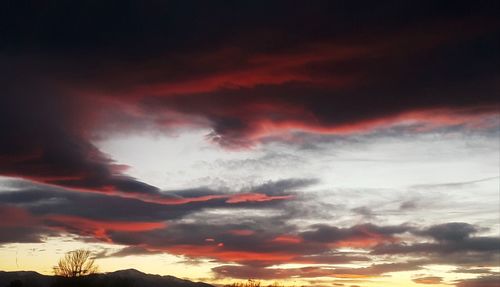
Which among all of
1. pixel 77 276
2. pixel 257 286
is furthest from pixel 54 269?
pixel 257 286

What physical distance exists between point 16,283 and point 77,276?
10.1 m

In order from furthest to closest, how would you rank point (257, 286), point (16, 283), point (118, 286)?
1. point (257, 286)
2. point (118, 286)
3. point (16, 283)

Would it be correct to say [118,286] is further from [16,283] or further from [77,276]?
[16,283]

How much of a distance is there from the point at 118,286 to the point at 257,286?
26809 millimetres

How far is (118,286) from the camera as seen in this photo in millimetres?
92188

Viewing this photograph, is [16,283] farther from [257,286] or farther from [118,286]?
[257,286]

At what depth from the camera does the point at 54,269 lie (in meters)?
97.2

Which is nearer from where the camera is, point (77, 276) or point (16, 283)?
point (16, 283)

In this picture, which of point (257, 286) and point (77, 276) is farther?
point (257, 286)

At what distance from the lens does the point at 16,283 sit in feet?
282

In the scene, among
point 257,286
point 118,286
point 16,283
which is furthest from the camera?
point 257,286

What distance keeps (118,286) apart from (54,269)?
39.3ft

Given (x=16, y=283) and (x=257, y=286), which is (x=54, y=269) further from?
(x=257, y=286)

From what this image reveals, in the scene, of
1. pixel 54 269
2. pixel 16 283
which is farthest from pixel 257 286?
pixel 16 283
